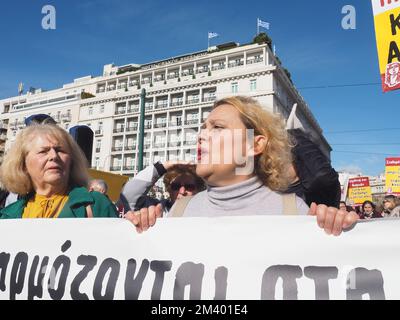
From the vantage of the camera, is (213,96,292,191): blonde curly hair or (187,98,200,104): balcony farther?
(187,98,200,104): balcony

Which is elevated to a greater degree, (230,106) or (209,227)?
(230,106)

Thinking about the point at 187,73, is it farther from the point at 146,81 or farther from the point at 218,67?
the point at 146,81

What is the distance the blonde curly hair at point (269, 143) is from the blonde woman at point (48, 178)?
0.87 meters

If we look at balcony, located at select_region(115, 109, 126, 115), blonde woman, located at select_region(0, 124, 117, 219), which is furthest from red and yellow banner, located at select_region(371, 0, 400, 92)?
balcony, located at select_region(115, 109, 126, 115)

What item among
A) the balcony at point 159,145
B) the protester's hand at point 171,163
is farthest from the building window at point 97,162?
the protester's hand at point 171,163

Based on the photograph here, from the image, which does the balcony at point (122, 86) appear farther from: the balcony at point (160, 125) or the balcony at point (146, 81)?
the balcony at point (160, 125)

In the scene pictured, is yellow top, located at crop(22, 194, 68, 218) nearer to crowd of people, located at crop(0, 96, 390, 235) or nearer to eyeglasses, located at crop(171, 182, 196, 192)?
crowd of people, located at crop(0, 96, 390, 235)

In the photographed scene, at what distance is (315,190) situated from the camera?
1.80 m

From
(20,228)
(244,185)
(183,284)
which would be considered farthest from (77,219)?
(244,185)

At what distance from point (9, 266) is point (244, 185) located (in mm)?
1146

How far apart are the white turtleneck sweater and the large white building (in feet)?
143

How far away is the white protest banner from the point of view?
1.41 m

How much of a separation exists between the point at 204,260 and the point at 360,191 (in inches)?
434
